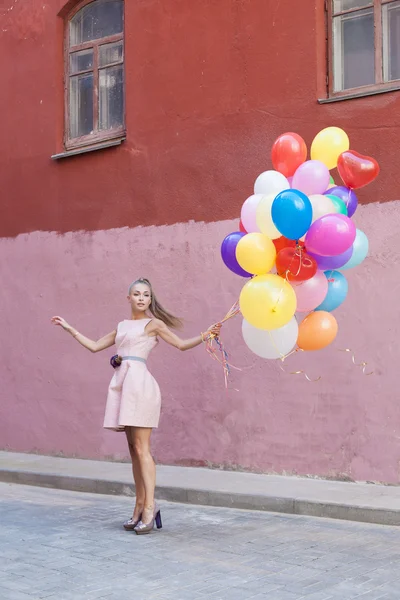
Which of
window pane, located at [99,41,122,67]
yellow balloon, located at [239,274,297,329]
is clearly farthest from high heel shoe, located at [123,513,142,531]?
window pane, located at [99,41,122,67]

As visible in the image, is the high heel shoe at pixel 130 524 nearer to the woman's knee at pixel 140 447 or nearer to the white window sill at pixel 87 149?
the woman's knee at pixel 140 447

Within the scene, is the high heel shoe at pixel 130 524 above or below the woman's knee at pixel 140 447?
below

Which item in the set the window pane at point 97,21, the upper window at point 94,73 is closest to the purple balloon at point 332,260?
the upper window at point 94,73

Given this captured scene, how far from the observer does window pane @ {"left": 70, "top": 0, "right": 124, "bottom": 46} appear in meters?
10.4

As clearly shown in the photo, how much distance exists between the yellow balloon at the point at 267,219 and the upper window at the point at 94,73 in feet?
17.2

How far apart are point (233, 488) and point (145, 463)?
152cm

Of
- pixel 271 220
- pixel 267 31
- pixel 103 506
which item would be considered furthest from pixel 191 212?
pixel 271 220

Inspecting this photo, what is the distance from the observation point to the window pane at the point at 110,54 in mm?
10414

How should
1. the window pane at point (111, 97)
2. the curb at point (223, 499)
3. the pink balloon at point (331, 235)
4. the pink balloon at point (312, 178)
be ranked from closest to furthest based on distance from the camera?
the pink balloon at point (331, 235) < the pink balloon at point (312, 178) < the curb at point (223, 499) < the window pane at point (111, 97)

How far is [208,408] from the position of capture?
360 inches

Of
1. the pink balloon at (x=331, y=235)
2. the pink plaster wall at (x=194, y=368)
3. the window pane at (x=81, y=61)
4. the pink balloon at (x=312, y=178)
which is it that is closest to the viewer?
the pink balloon at (x=331, y=235)

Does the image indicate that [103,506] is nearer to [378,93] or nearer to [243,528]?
[243,528]

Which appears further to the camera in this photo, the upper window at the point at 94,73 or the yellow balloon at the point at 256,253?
the upper window at the point at 94,73

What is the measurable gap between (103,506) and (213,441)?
1.82m
